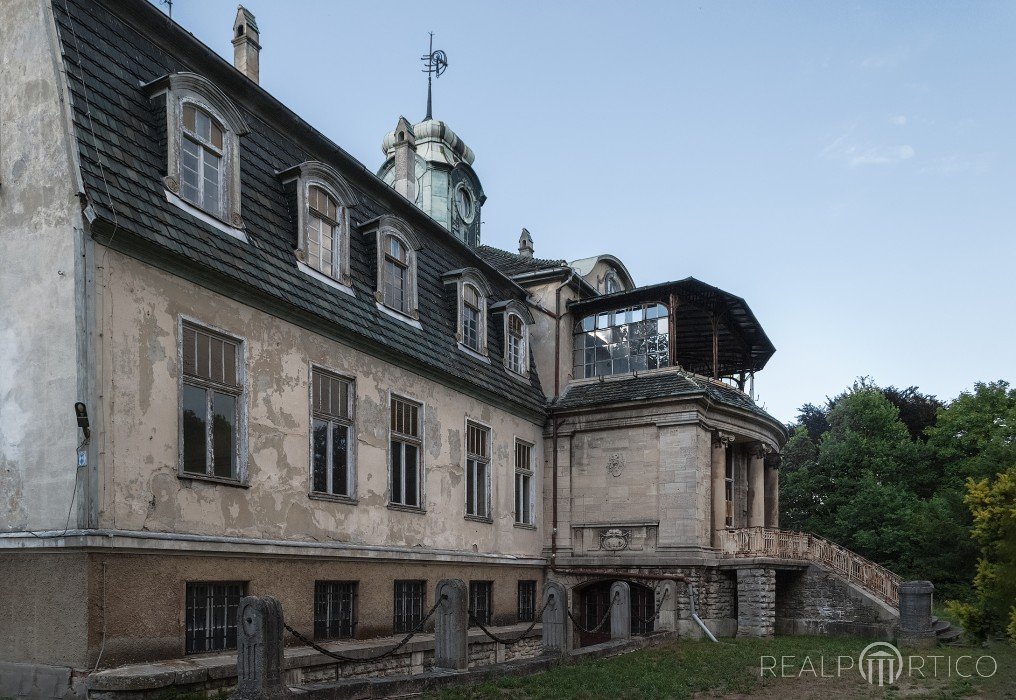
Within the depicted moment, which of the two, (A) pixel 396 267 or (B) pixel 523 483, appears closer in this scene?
(A) pixel 396 267

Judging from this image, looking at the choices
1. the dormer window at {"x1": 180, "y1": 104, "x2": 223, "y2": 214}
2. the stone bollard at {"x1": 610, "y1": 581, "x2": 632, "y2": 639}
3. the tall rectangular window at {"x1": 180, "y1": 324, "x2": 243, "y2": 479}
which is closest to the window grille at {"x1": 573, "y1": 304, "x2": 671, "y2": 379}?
the stone bollard at {"x1": 610, "y1": 581, "x2": 632, "y2": 639}

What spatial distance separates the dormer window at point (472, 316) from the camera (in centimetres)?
2056

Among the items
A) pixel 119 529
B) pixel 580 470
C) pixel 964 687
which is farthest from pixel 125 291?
pixel 580 470

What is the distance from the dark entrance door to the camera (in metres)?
23.4

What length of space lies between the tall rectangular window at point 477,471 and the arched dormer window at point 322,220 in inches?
205

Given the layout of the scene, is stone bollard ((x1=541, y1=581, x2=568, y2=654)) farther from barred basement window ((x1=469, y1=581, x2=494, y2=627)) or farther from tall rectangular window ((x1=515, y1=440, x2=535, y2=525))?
tall rectangular window ((x1=515, y1=440, x2=535, y2=525))

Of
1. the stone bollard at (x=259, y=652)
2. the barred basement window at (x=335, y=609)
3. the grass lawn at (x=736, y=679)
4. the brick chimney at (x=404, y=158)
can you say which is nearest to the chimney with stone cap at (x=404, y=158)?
the brick chimney at (x=404, y=158)

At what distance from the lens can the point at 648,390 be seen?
75.8 feet

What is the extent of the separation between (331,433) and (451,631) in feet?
13.2

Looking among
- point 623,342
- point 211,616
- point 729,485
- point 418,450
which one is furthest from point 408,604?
point 729,485

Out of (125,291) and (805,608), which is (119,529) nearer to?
(125,291)

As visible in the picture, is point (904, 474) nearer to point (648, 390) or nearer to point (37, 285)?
point (648, 390)

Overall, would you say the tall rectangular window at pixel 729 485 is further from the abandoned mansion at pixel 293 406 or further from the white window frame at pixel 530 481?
the white window frame at pixel 530 481

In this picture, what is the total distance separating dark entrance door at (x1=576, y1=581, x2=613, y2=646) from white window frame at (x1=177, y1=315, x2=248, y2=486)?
40.8 feet
